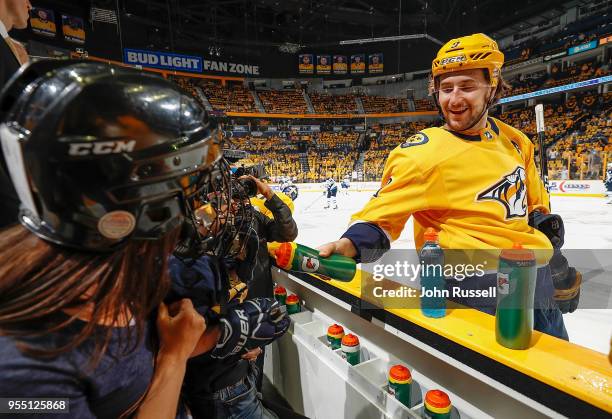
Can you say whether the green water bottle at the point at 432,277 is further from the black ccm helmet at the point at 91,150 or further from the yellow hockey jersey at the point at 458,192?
the black ccm helmet at the point at 91,150

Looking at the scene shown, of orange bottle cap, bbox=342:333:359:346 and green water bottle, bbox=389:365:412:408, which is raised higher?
orange bottle cap, bbox=342:333:359:346

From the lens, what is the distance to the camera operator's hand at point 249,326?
801 mm

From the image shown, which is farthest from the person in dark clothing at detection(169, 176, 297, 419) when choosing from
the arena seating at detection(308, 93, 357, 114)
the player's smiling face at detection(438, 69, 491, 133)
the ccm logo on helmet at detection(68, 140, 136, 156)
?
the arena seating at detection(308, 93, 357, 114)

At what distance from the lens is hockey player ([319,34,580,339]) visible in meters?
1.05

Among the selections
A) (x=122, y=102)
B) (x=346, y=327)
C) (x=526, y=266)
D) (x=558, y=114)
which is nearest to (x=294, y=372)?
(x=346, y=327)

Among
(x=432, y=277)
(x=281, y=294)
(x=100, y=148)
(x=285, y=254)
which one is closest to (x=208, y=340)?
(x=285, y=254)

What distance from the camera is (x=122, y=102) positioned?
51 centimetres

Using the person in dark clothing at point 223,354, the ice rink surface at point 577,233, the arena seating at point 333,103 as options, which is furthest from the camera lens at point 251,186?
the arena seating at point 333,103

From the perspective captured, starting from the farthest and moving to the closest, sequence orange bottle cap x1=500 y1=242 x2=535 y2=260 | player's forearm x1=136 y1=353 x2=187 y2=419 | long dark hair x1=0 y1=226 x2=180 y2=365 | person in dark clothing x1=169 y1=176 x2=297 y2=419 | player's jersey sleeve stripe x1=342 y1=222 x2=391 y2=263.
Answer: player's jersey sleeve stripe x1=342 y1=222 x2=391 y2=263 → person in dark clothing x1=169 y1=176 x2=297 y2=419 → orange bottle cap x1=500 y1=242 x2=535 y2=260 → player's forearm x1=136 y1=353 x2=187 y2=419 → long dark hair x1=0 y1=226 x2=180 y2=365

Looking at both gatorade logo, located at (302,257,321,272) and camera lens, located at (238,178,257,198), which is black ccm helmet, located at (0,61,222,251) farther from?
camera lens, located at (238,178,257,198)

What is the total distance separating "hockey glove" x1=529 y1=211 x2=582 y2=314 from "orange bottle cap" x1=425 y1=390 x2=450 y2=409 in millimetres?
650

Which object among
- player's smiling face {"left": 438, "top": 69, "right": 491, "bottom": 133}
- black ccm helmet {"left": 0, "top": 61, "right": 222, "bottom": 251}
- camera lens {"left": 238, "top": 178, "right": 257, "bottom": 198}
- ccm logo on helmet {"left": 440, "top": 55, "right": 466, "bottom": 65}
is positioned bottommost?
camera lens {"left": 238, "top": 178, "right": 257, "bottom": 198}

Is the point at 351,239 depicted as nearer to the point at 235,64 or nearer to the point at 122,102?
the point at 122,102

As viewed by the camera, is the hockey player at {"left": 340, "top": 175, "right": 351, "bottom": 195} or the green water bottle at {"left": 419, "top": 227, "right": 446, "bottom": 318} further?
the hockey player at {"left": 340, "top": 175, "right": 351, "bottom": 195}
